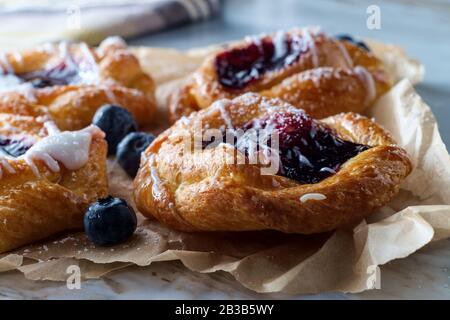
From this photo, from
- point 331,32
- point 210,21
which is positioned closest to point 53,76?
Answer: point 210,21

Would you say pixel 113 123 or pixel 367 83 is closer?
pixel 113 123

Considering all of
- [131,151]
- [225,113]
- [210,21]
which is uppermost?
[225,113]

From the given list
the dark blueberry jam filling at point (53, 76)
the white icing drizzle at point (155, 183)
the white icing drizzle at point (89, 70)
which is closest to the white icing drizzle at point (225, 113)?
the white icing drizzle at point (155, 183)

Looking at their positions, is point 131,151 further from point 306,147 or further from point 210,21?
point 210,21

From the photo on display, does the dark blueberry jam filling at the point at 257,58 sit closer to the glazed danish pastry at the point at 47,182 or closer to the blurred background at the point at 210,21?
the glazed danish pastry at the point at 47,182

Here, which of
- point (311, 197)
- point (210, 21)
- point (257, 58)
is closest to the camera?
point (311, 197)

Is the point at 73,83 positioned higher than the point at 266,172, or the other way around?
the point at 266,172

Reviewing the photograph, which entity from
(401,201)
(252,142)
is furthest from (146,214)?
(401,201)
